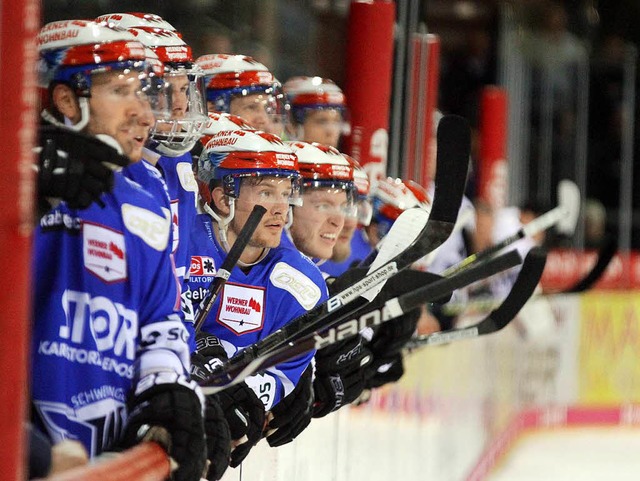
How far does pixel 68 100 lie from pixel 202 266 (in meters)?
0.74

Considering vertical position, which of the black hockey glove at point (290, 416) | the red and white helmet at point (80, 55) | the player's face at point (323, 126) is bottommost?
the black hockey glove at point (290, 416)

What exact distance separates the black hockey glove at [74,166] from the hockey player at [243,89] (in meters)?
1.36

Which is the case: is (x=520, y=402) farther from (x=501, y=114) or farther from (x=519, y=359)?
(x=501, y=114)

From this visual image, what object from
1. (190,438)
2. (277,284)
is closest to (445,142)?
(277,284)

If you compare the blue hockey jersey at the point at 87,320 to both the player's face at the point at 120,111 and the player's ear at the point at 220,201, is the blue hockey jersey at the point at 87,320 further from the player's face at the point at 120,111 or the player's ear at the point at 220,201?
the player's ear at the point at 220,201

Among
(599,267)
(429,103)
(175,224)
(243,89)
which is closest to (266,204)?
(175,224)

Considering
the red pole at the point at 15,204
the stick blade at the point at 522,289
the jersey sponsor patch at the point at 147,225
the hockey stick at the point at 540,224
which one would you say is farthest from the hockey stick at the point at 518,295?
the red pole at the point at 15,204

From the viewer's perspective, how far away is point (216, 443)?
2002 mm

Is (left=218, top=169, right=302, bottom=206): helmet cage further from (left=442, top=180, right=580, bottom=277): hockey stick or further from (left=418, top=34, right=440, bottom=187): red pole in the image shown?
(left=418, top=34, right=440, bottom=187): red pole

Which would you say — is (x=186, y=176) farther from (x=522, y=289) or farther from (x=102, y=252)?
(x=522, y=289)

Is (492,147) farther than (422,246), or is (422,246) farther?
(492,147)

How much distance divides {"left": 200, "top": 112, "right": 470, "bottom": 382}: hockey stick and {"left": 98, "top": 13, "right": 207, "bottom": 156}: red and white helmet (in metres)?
0.38

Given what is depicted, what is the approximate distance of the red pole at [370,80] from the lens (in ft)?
14.4

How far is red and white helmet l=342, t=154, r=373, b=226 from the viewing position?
323cm
